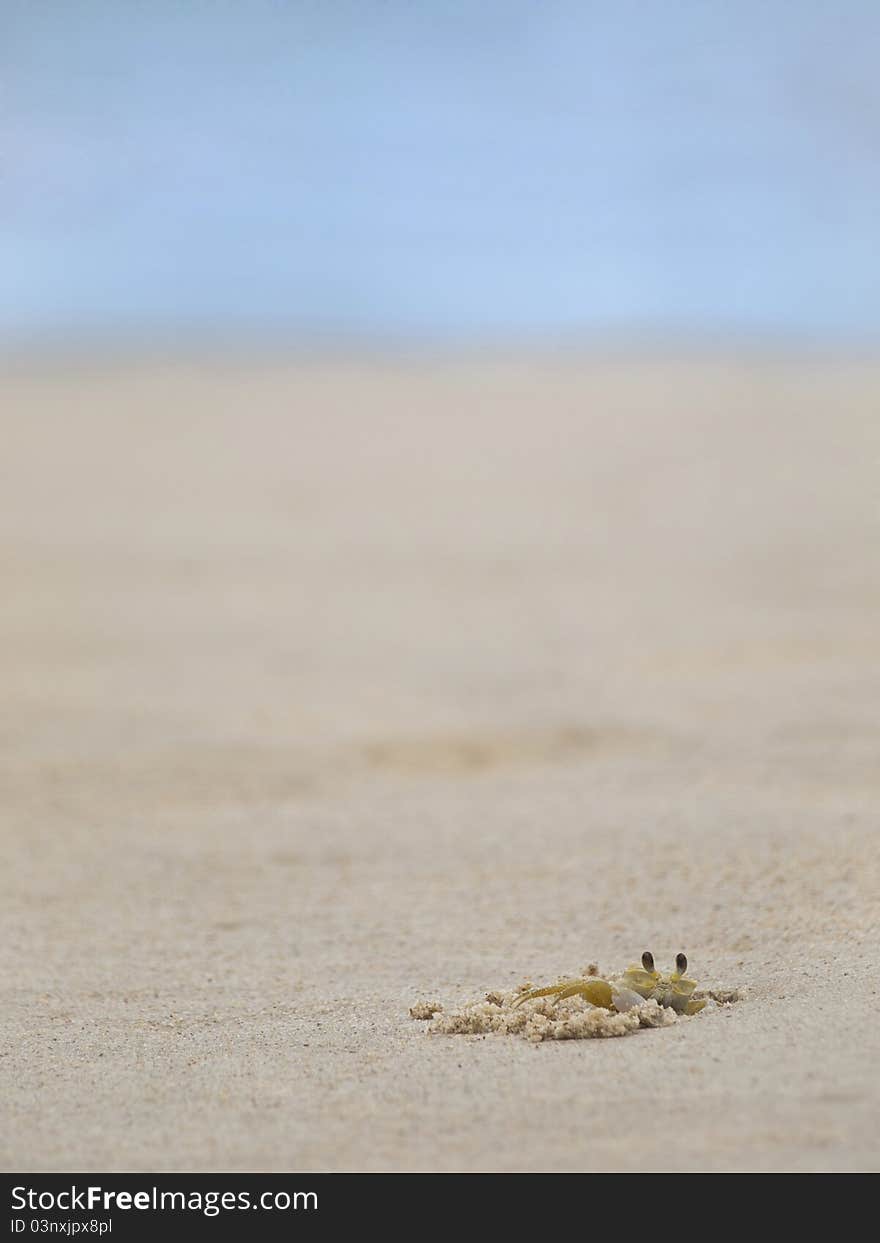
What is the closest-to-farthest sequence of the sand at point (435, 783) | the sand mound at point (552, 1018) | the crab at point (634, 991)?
1. the sand at point (435, 783)
2. the sand mound at point (552, 1018)
3. the crab at point (634, 991)

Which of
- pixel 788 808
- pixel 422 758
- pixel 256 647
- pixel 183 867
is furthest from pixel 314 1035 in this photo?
pixel 256 647

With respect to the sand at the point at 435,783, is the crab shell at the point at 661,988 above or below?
below

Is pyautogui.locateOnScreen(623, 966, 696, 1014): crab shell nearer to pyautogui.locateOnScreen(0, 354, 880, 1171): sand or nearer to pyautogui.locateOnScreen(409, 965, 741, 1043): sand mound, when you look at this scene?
pyautogui.locateOnScreen(409, 965, 741, 1043): sand mound

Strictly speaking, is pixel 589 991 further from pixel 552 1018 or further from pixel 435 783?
pixel 435 783

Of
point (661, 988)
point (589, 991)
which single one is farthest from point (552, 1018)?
point (661, 988)

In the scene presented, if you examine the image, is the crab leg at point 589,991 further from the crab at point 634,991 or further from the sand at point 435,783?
the sand at point 435,783

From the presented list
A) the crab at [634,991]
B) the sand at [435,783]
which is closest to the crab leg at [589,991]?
the crab at [634,991]

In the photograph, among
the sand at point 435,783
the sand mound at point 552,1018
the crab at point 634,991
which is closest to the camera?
the sand at point 435,783

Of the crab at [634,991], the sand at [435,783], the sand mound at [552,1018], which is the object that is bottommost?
the sand mound at [552,1018]

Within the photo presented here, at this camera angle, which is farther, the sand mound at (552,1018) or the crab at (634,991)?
the crab at (634,991)
